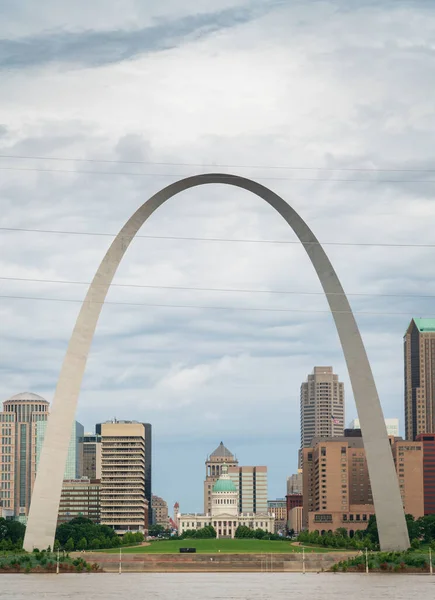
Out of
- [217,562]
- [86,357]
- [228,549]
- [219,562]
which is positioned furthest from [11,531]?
[86,357]

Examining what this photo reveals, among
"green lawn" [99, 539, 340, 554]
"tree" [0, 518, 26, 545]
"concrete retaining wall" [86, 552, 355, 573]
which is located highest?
"tree" [0, 518, 26, 545]

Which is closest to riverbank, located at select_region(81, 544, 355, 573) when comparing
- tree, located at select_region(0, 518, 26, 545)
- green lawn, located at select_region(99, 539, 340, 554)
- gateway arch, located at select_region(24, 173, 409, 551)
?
gateway arch, located at select_region(24, 173, 409, 551)

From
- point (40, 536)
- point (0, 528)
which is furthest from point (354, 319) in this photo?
point (0, 528)

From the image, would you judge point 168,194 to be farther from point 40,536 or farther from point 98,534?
point 98,534

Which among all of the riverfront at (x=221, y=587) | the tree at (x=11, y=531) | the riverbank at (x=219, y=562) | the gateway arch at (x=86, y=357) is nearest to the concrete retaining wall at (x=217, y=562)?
the riverbank at (x=219, y=562)

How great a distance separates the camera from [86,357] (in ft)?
265

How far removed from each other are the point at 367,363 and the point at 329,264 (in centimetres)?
718

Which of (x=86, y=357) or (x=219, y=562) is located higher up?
(x=86, y=357)

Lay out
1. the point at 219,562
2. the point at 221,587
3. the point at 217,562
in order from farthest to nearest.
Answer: the point at 219,562
the point at 217,562
the point at 221,587

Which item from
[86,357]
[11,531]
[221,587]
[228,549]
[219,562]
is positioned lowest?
[228,549]

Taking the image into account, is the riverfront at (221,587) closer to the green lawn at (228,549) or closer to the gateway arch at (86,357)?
the gateway arch at (86,357)

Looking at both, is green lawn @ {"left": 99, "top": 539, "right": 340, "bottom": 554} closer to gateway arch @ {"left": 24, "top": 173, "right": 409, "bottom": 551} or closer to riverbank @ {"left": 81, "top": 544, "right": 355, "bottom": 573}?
riverbank @ {"left": 81, "top": 544, "right": 355, "bottom": 573}

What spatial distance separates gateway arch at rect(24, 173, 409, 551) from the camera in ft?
255

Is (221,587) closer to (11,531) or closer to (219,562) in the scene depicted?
(219,562)
